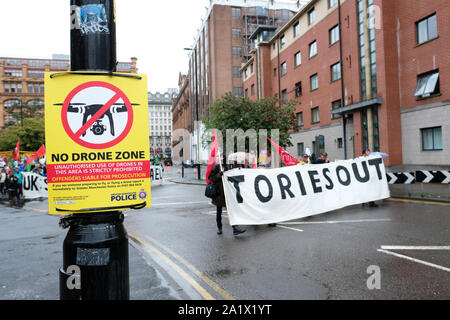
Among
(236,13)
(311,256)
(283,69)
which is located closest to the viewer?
(311,256)

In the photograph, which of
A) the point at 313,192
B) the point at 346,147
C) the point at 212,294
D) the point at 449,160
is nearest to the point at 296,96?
the point at 346,147

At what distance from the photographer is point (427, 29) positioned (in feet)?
58.5

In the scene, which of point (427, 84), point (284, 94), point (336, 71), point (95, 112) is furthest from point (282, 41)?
point (95, 112)

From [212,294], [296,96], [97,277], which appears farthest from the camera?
[296,96]

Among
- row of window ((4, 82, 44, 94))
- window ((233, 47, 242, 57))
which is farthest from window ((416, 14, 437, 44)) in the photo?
row of window ((4, 82, 44, 94))

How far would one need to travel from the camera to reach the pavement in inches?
156

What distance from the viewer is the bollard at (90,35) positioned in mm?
2293

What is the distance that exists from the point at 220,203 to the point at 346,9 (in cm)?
2156

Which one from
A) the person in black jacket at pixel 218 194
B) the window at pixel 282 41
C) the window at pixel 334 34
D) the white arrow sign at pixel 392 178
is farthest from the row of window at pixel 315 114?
the person in black jacket at pixel 218 194

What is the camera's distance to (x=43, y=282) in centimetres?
438

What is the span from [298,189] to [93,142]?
6.95 m

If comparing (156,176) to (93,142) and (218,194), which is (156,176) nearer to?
(218,194)
